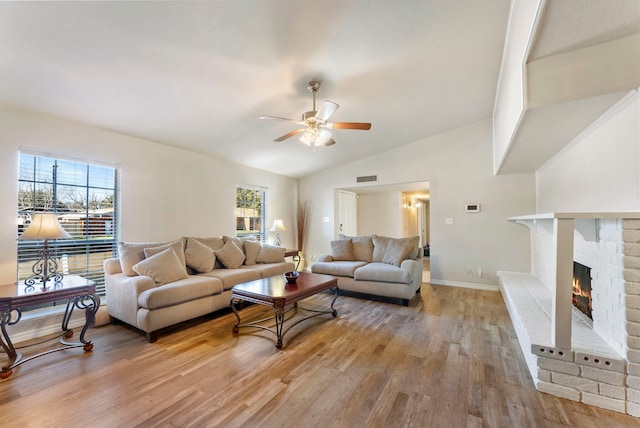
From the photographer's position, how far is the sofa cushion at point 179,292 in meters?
2.77

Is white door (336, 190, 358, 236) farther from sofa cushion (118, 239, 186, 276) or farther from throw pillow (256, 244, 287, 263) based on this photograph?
sofa cushion (118, 239, 186, 276)

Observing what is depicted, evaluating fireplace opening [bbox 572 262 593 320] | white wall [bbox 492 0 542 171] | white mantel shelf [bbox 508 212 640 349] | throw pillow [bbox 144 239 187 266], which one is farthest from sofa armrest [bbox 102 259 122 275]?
fireplace opening [bbox 572 262 593 320]

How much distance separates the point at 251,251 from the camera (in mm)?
4641

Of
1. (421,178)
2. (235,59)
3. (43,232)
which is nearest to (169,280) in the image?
(43,232)

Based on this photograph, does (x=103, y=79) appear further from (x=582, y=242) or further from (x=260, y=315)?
(x=582, y=242)

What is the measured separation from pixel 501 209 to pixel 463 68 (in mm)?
2731

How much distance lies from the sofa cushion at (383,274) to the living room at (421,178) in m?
0.49

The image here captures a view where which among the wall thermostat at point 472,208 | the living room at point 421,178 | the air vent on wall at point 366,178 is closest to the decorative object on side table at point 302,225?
the living room at point 421,178

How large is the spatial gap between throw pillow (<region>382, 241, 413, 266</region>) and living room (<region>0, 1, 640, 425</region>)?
95cm

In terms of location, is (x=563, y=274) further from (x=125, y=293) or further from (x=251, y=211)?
(x=251, y=211)

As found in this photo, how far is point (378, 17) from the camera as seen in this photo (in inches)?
87.4

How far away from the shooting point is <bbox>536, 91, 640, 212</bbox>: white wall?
6.02 feet

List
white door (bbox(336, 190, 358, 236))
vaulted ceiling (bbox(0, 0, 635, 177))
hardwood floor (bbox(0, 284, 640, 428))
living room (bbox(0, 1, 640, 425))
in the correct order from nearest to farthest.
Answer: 1. hardwood floor (bbox(0, 284, 640, 428))
2. vaulted ceiling (bbox(0, 0, 635, 177))
3. living room (bbox(0, 1, 640, 425))
4. white door (bbox(336, 190, 358, 236))

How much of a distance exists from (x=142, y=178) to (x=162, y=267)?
1484 mm
